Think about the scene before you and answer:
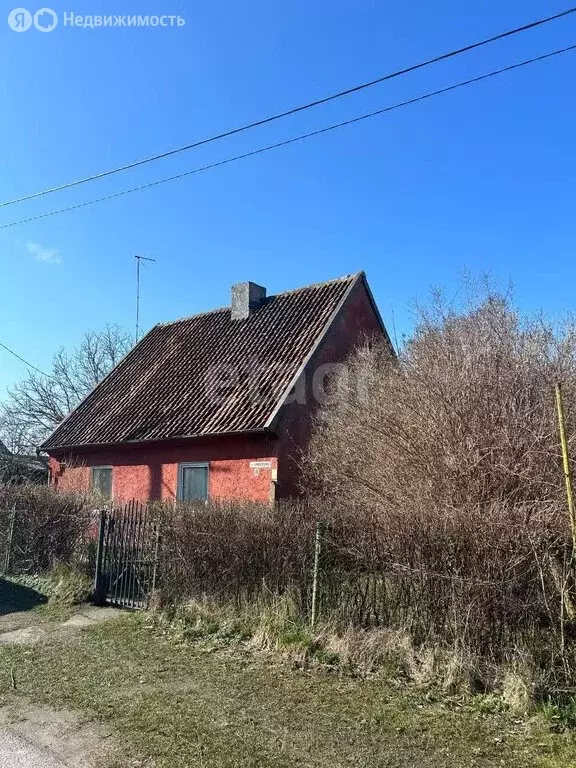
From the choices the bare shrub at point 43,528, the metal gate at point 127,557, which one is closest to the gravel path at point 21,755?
the metal gate at point 127,557

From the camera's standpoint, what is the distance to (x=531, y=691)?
5.25 meters

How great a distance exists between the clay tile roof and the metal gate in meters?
4.11

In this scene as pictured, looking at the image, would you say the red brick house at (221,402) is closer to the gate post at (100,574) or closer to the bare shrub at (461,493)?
the bare shrub at (461,493)

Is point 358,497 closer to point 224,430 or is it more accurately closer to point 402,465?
point 402,465

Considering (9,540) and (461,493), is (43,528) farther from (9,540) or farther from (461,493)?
(461,493)

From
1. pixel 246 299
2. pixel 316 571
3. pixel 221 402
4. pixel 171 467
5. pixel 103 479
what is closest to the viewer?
pixel 316 571

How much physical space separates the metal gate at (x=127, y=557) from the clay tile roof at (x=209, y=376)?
162 inches

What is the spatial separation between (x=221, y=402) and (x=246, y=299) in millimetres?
4507

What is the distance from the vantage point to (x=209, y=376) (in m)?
16.6

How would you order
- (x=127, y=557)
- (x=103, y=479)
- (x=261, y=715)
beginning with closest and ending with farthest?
(x=261, y=715), (x=127, y=557), (x=103, y=479)

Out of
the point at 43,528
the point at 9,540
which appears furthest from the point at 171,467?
the point at 9,540

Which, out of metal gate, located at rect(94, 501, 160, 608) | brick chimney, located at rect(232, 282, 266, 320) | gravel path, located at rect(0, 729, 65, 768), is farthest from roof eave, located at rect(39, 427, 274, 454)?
gravel path, located at rect(0, 729, 65, 768)

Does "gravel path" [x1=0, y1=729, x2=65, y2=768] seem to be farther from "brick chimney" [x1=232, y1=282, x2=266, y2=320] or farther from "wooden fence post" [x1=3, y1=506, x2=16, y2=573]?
"brick chimney" [x1=232, y1=282, x2=266, y2=320]

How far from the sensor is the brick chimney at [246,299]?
18.4 m
